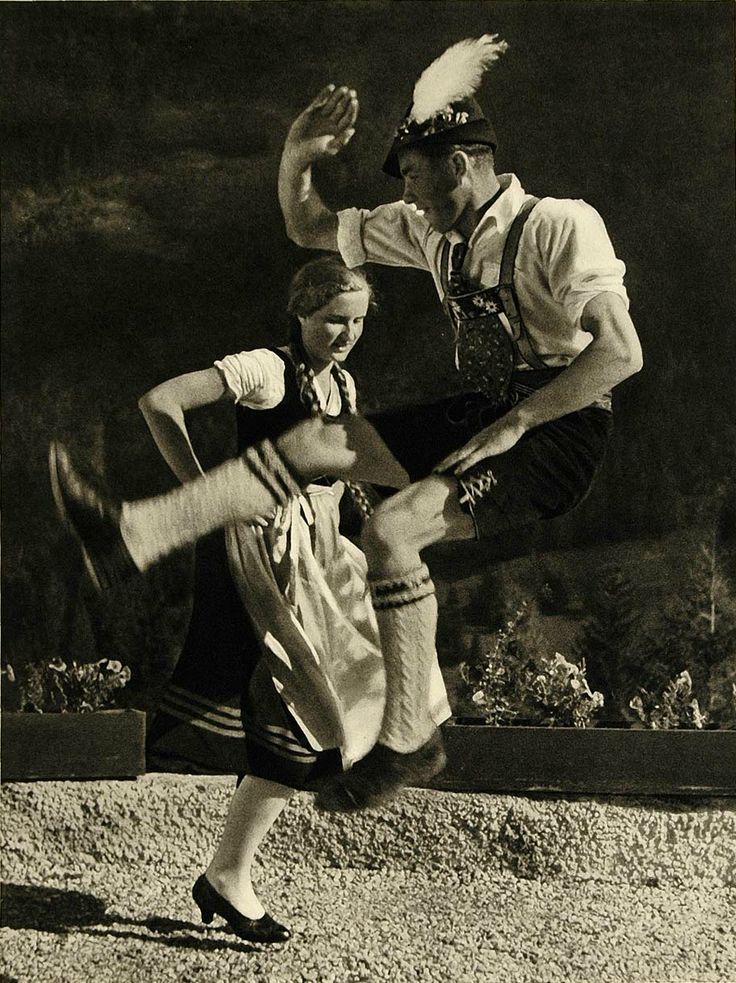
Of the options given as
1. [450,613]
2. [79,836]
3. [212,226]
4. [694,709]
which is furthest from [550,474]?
[79,836]

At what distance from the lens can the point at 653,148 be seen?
129 inches

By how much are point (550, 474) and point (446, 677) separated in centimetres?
67

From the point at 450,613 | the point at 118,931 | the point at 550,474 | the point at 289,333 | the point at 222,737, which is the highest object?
the point at 289,333

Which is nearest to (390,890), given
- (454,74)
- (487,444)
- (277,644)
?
Result: (277,644)

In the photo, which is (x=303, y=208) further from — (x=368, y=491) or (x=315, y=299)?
(x=368, y=491)

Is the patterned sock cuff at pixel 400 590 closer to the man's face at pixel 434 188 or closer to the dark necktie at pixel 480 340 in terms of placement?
the dark necktie at pixel 480 340

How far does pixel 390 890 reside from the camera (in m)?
3.07

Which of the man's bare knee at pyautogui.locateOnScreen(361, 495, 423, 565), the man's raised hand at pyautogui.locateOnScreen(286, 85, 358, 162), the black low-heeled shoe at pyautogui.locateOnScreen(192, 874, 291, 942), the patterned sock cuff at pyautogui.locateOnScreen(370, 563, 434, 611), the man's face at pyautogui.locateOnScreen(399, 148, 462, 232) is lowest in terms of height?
the black low-heeled shoe at pyautogui.locateOnScreen(192, 874, 291, 942)

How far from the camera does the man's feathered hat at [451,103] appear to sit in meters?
3.19

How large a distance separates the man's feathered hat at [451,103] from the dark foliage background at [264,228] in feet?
0.16

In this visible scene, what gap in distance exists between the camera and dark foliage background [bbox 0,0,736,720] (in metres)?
3.22

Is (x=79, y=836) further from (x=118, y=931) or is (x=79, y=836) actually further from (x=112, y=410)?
(x=112, y=410)

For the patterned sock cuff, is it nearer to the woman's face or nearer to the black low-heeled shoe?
the woman's face

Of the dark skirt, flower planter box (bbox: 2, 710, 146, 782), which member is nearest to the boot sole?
the dark skirt
